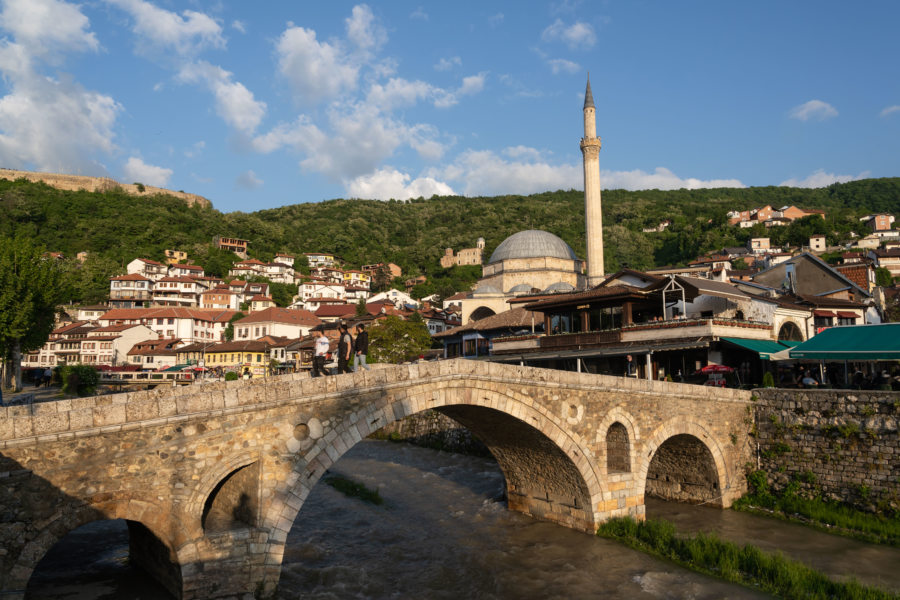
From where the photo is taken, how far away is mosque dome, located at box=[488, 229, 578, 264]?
48.5 meters

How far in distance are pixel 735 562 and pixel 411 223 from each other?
106535mm

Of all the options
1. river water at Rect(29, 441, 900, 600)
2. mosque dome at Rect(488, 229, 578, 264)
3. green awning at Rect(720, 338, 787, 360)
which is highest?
mosque dome at Rect(488, 229, 578, 264)

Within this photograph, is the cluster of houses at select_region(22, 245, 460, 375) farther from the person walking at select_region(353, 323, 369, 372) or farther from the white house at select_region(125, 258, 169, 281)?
the person walking at select_region(353, 323, 369, 372)

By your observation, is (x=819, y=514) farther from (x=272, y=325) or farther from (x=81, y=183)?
(x=81, y=183)

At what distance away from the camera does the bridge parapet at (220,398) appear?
7777 millimetres

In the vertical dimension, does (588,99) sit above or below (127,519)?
above

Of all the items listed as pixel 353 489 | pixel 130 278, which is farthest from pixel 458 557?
pixel 130 278

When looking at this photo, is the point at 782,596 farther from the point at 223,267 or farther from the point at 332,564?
the point at 223,267

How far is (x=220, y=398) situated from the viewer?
9195mm

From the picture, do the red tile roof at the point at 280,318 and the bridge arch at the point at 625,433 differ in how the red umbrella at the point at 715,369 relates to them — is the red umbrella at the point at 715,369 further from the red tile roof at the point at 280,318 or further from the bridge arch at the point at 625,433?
the red tile roof at the point at 280,318

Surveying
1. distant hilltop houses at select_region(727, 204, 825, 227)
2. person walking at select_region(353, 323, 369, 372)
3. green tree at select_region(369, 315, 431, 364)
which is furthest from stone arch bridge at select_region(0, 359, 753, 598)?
distant hilltop houses at select_region(727, 204, 825, 227)

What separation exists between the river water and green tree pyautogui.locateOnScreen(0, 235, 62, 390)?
18.6 meters

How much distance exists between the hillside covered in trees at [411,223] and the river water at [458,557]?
201 feet

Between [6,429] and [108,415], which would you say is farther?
[108,415]
